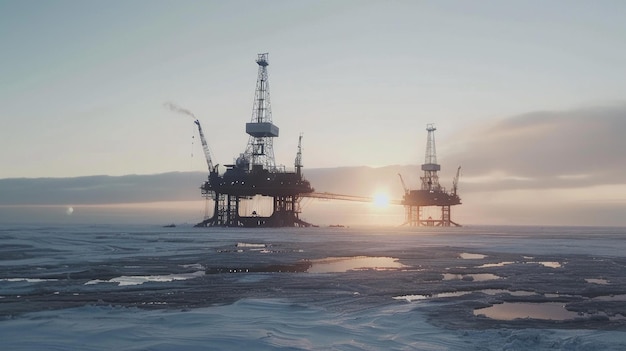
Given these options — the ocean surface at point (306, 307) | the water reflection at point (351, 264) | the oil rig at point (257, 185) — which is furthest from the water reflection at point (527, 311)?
the oil rig at point (257, 185)

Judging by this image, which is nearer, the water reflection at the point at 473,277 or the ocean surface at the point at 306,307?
the ocean surface at the point at 306,307

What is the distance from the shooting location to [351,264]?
102 feet

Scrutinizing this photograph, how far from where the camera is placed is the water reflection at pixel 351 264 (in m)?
27.8

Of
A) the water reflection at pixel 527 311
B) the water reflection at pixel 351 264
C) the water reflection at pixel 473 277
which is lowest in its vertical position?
the water reflection at pixel 351 264

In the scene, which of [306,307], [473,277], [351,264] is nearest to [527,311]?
[306,307]

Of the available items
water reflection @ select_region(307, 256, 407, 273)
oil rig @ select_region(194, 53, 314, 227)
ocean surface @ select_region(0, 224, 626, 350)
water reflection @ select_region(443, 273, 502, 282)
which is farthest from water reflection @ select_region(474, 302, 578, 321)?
oil rig @ select_region(194, 53, 314, 227)

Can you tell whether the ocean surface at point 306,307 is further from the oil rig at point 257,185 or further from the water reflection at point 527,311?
the oil rig at point 257,185

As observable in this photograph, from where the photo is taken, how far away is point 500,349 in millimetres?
11359

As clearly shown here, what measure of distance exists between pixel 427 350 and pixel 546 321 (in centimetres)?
500

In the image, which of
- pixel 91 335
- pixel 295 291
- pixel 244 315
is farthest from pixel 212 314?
pixel 295 291

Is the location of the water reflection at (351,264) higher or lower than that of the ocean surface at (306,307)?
lower

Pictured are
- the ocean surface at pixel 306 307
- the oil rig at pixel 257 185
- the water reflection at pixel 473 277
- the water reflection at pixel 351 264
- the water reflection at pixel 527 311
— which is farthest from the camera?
the oil rig at pixel 257 185

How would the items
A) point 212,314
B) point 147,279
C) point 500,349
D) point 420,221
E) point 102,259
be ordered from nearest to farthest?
point 500,349, point 212,314, point 147,279, point 102,259, point 420,221

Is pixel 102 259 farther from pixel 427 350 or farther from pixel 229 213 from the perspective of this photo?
pixel 229 213
